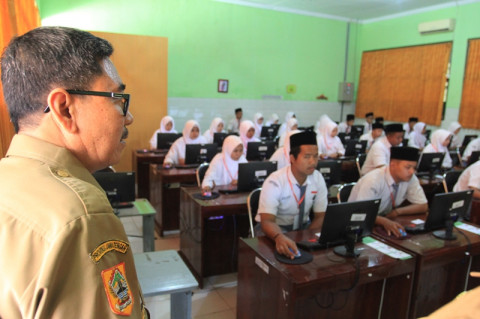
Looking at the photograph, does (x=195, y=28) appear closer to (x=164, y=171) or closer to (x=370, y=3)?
(x=370, y=3)

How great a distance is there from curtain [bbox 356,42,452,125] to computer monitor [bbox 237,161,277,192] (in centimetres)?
802

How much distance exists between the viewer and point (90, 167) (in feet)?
2.65

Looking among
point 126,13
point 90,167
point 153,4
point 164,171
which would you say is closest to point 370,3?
point 153,4

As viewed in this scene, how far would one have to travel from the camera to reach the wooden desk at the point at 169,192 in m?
4.40

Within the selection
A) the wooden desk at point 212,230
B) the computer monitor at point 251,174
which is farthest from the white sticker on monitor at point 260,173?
the wooden desk at point 212,230

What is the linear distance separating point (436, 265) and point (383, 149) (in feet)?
10.2

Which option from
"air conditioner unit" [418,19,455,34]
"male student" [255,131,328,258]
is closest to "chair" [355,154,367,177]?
"male student" [255,131,328,258]

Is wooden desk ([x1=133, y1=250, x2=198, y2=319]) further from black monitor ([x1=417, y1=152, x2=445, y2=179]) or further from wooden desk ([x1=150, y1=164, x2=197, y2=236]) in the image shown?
black monitor ([x1=417, y1=152, x2=445, y2=179])

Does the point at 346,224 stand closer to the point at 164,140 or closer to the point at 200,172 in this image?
the point at 200,172

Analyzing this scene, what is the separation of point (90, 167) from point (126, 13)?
28.9 feet

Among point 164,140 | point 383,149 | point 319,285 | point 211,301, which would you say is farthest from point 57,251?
point 164,140

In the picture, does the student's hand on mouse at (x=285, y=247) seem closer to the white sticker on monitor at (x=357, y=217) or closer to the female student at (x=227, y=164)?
the white sticker on monitor at (x=357, y=217)

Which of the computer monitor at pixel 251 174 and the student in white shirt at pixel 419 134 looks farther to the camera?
the student in white shirt at pixel 419 134

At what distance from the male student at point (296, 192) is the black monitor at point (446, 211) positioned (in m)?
0.83
